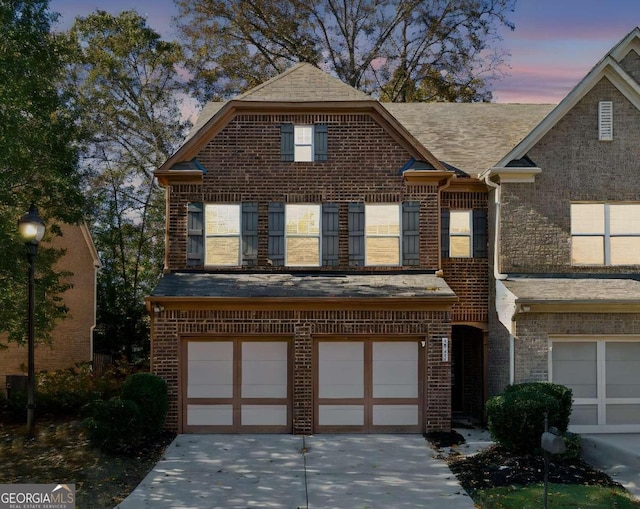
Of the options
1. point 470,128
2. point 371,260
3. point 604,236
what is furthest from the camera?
point 470,128

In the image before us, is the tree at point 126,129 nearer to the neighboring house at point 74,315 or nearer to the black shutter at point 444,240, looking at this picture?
the neighboring house at point 74,315

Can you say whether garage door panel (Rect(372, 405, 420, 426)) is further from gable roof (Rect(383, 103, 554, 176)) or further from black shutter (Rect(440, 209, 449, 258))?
gable roof (Rect(383, 103, 554, 176))

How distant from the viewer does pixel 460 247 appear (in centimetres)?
1769

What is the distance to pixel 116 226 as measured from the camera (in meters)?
30.8

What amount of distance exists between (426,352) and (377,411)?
1654 millimetres

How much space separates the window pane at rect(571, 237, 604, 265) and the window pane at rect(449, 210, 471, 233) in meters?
2.43

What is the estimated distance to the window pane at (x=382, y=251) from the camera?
56.0 ft

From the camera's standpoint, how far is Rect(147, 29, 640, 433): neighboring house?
1577 centimetres

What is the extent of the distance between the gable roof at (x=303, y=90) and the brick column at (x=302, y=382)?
5443mm

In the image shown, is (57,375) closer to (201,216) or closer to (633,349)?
(201,216)

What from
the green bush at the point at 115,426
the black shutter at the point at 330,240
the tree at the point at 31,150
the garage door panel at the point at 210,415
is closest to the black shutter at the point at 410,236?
the black shutter at the point at 330,240

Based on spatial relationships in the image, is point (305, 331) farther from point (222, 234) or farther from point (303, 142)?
point (303, 142)

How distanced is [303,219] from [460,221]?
12.6 feet

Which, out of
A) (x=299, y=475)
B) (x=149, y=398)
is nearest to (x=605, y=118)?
(x=299, y=475)
